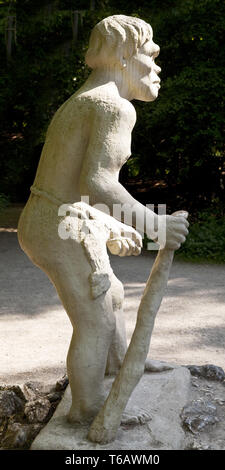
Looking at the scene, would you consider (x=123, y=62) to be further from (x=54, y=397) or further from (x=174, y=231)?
(x=54, y=397)

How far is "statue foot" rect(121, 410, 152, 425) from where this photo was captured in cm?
260

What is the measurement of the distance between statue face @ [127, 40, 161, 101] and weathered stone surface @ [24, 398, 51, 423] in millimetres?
1679

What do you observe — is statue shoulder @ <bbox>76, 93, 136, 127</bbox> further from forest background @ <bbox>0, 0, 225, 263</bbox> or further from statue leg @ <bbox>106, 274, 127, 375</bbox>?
forest background @ <bbox>0, 0, 225, 263</bbox>

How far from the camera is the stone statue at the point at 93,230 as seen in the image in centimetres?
238

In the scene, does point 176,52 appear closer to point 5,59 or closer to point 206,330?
point 5,59

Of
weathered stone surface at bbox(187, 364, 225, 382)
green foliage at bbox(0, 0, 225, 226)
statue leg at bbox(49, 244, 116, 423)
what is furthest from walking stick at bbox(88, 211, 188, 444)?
green foliage at bbox(0, 0, 225, 226)

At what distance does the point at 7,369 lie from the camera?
161 inches

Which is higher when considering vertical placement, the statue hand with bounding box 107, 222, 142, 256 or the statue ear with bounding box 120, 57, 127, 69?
the statue ear with bounding box 120, 57, 127, 69

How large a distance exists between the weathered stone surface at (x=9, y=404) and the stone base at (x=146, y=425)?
12.9 inches

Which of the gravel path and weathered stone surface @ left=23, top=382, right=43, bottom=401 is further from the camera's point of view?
the gravel path

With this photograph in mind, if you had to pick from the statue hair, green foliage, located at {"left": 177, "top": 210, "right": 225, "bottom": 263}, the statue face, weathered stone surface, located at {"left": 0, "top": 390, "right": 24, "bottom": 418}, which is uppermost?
the statue hair

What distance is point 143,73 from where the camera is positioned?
256 cm

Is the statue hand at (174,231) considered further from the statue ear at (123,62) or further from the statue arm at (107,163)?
the statue ear at (123,62)
